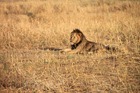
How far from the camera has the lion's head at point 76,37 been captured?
29.7 ft

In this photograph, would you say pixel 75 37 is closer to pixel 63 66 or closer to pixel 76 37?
pixel 76 37

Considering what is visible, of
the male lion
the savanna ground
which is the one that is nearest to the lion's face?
the male lion

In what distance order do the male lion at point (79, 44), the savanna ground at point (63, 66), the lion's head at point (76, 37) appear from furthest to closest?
1. the lion's head at point (76, 37)
2. the male lion at point (79, 44)
3. the savanna ground at point (63, 66)

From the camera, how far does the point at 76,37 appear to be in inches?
359

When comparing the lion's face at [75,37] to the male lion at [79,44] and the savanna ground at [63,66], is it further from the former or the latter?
the savanna ground at [63,66]

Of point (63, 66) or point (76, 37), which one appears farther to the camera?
point (76, 37)

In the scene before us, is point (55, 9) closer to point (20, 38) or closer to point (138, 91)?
point (20, 38)

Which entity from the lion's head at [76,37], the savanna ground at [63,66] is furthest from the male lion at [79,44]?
the savanna ground at [63,66]

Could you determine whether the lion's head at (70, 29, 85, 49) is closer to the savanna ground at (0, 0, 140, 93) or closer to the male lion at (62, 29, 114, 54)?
the male lion at (62, 29, 114, 54)

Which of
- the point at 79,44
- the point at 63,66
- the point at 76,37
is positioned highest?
the point at 76,37

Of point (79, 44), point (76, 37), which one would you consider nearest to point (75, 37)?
point (76, 37)

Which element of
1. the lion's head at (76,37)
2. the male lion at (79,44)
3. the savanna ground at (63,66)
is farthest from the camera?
the lion's head at (76,37)

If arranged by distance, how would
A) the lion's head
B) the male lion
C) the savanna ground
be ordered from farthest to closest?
the lion's head < the male lion < the savanna ground

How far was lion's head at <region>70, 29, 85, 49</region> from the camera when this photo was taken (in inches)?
356
